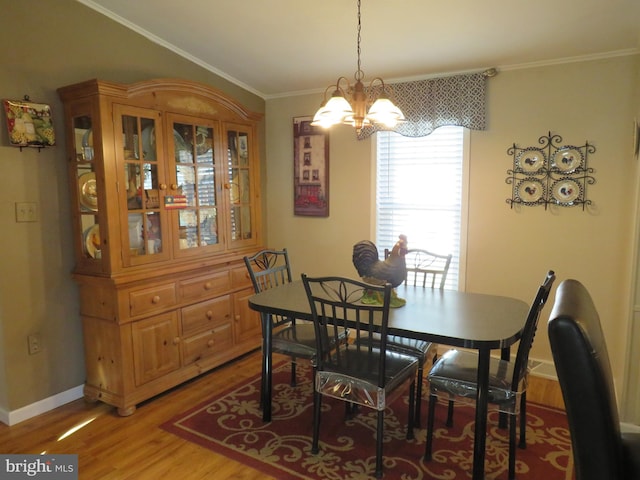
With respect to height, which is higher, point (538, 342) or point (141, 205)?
point (141, 205)

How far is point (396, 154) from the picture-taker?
3680mm

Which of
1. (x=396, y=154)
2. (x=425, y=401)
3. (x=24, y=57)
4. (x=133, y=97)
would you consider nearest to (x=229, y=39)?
(x=133, y=97)

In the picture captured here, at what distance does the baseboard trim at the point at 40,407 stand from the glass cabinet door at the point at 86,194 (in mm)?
861

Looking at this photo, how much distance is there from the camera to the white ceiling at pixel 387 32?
2486 mm

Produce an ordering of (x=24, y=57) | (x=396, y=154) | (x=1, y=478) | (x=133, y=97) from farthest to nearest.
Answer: (x=396, y=154) < (x=133, y=97) < (x=24, y=57) < (x=1, y=478)

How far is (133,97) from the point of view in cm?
272

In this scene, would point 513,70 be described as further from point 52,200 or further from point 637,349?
point 52,200

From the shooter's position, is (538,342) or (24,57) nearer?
(24,57)

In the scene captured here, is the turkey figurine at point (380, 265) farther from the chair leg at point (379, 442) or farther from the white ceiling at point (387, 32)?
the white ceiling at point (387, 32)

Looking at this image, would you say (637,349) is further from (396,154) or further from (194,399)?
(194,399)

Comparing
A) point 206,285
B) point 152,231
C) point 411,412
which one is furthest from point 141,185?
point 411,412

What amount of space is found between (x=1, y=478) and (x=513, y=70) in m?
3.85

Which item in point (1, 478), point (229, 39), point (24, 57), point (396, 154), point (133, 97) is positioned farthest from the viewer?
point (396, 154)

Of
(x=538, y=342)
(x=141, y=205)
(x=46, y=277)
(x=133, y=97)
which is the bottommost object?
(x=538, y=342)
